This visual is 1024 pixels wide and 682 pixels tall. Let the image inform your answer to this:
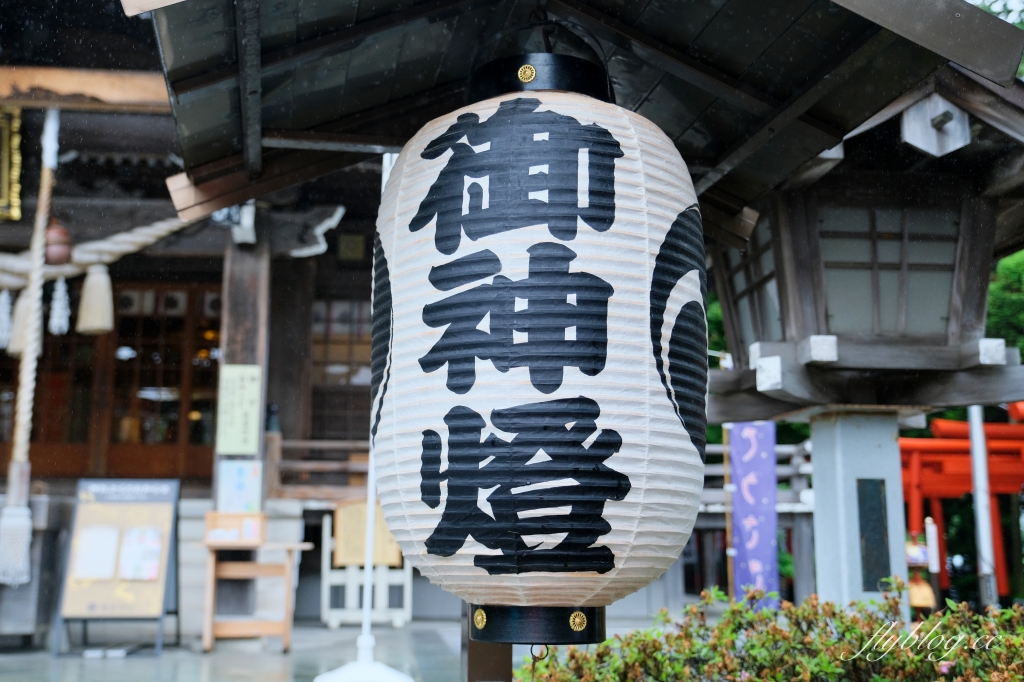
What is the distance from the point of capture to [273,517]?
988 centimetres

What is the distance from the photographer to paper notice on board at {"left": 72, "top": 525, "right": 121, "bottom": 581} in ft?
27.1

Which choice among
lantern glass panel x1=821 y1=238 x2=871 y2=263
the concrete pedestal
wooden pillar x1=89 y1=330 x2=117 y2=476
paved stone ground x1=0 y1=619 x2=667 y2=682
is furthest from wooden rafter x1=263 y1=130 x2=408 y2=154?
wooden pillar x1=89 y1=330 x2=117 y2=476

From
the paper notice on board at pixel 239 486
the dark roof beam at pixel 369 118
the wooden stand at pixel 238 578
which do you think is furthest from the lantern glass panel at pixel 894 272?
the paper notice on board at pixel 239 486

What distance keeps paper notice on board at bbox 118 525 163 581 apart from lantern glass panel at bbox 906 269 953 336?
6984 millimetres

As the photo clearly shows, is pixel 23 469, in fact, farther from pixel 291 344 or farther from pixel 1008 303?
pixel 1008 303

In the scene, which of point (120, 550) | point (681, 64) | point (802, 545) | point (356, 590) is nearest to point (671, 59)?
point (681, 64)

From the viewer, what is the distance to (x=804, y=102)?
3.13 m

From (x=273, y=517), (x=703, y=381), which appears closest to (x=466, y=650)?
(x=703, y=381)

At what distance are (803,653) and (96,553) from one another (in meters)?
6.79

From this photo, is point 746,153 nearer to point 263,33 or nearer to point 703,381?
point 703,381

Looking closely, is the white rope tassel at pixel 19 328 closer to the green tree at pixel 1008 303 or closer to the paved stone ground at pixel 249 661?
the paved stone ground at pixel 249 661

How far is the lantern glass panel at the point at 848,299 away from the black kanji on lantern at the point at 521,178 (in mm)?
3665

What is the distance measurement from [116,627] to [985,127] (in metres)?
9.56

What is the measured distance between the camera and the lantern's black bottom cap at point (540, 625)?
2.68m
